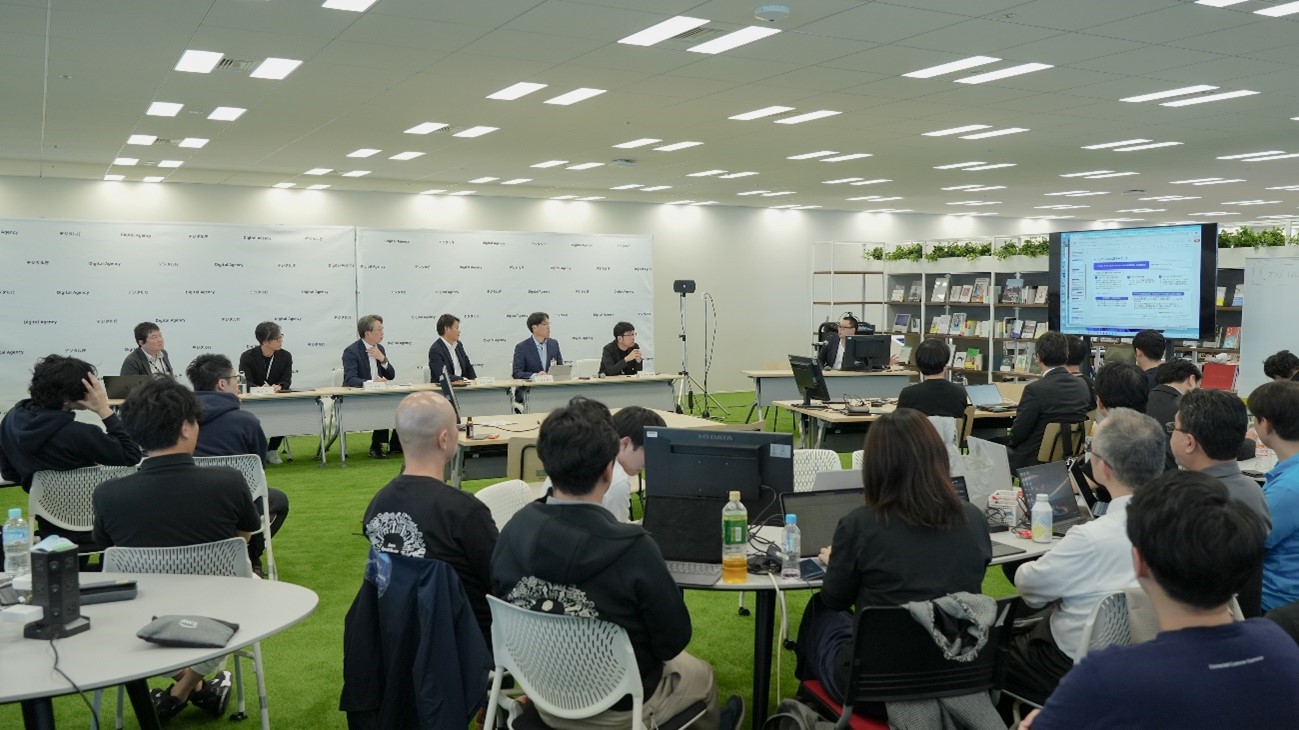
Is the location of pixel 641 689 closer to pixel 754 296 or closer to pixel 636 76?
pixel 636 76

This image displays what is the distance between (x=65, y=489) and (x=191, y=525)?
164cm

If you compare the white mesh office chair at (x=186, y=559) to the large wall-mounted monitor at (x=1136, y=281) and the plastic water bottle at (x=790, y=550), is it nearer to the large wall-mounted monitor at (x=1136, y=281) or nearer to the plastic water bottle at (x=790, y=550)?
the plastic water bottle at (x=790, y=550)

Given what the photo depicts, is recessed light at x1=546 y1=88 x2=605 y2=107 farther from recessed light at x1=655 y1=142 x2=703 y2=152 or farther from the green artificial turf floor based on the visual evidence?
the green artificial turf floor

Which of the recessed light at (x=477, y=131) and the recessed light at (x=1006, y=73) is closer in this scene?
the recessed light at (x=1006, y=73)

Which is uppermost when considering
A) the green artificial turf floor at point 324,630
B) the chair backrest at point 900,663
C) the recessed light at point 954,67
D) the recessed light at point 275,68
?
the recessed light at point 954,67

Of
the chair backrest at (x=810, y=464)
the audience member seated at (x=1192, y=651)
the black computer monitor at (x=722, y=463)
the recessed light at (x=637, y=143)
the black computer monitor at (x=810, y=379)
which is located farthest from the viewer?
the recessed light at (x=637, y=143)

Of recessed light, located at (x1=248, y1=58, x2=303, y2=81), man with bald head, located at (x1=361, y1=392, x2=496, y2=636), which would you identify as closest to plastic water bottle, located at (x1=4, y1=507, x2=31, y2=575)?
man with bald head, located at (x1=361, y1=392, x2=496, y2=636)

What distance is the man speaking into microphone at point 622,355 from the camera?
11.1 m

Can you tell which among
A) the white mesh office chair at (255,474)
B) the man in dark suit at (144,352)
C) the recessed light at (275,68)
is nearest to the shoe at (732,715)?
the white mesh office chair at (255,474)

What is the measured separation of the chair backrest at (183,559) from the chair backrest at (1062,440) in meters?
5.51

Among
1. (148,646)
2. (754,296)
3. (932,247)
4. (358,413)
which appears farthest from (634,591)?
(754,296)

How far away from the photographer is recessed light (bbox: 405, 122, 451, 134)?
9.75 metres

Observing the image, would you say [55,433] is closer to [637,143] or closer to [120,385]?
[120,385]

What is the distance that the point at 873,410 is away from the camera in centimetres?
886
